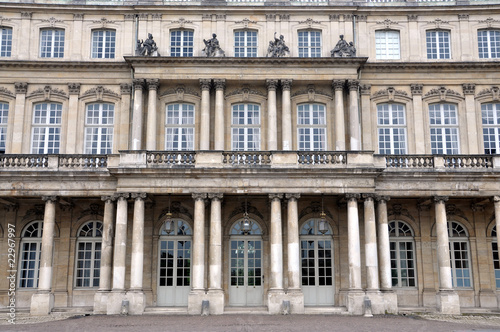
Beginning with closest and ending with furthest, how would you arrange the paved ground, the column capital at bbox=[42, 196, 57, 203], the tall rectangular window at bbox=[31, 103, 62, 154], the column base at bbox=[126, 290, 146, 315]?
the paved ground < the column base at bbox=[126, 290, 146, 315] < the column capital at bbox=[42, 196, 57, 203] < the tall rectangular window at bbox=[31, 103, 62, 154]

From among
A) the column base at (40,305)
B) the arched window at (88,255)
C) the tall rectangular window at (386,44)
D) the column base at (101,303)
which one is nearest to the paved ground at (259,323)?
the column base at (40,305)

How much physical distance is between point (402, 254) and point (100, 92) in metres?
16.7

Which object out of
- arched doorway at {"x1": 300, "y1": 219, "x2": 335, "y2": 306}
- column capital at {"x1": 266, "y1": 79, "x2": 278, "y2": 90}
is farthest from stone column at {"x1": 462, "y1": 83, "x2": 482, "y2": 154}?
column capital at {"x1": 266, "y1": 79, "x2": 278, "y2": 90}

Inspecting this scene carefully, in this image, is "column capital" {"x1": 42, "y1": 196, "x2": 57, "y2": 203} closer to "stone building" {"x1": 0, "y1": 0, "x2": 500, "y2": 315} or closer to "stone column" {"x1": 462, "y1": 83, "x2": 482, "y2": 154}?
"stone building" {"x1": 0, "y1": 0, "x2": 500, "y2": 315}

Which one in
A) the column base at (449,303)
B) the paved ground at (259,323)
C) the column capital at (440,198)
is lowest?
the paved ground at (259,323)

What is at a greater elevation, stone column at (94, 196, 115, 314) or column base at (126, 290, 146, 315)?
stone column at (94, 196, 115, 314)

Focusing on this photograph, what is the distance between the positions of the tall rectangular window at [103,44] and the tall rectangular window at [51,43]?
64.8 inches

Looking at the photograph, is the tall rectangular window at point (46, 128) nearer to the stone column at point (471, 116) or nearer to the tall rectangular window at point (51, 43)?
the tall rectangular window at point (51, 43)

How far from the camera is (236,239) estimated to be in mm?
26297

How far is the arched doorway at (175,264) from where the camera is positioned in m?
25.7

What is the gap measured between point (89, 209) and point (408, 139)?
1590cm

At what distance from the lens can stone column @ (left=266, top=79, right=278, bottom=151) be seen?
85.1 feet

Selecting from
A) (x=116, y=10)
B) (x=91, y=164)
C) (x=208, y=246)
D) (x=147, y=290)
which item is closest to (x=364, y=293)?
(x=208, y=246)

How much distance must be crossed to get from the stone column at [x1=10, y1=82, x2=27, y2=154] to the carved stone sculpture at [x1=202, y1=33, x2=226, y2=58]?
9083 mm
